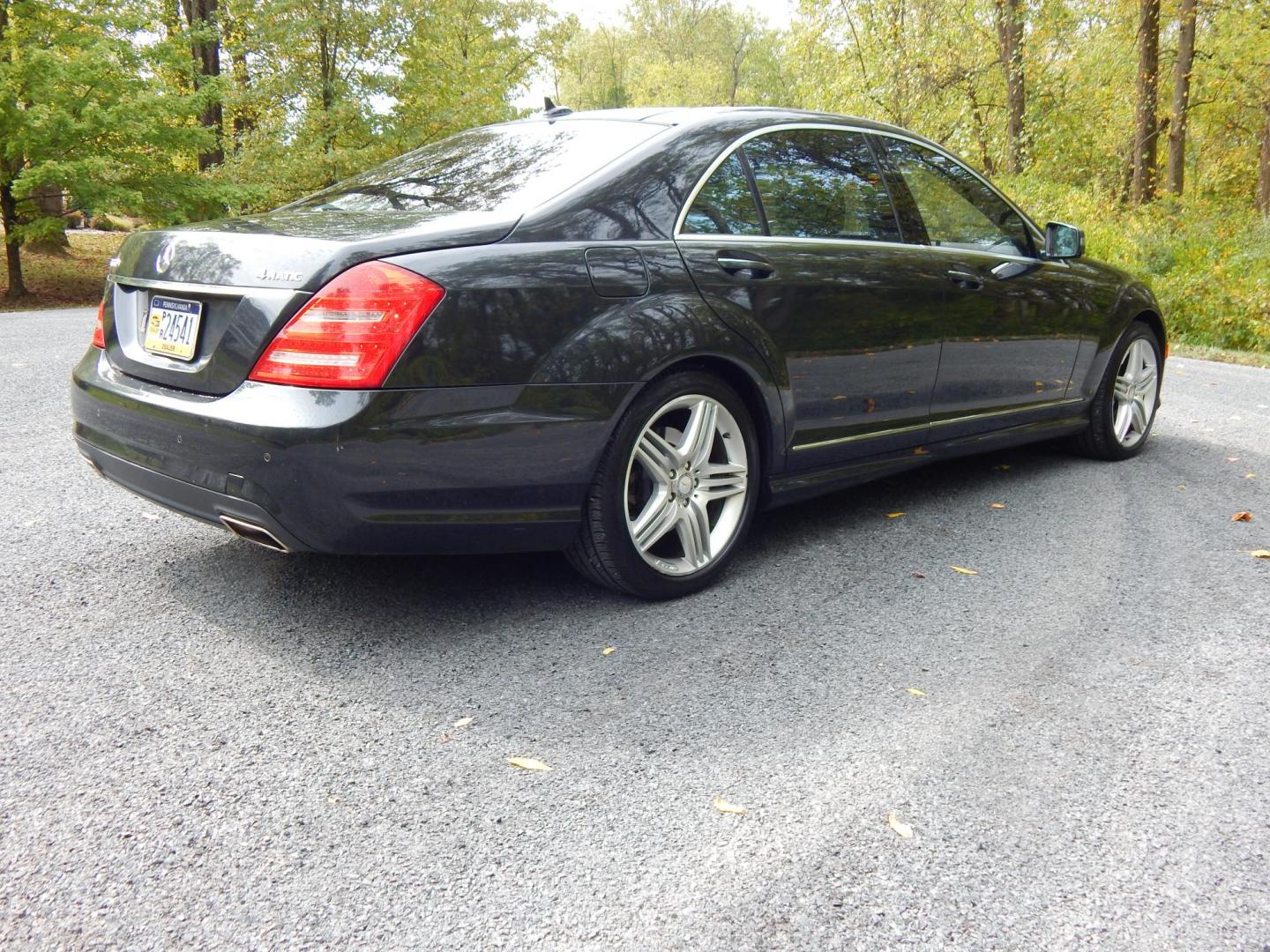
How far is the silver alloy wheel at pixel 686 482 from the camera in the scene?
3623 mm

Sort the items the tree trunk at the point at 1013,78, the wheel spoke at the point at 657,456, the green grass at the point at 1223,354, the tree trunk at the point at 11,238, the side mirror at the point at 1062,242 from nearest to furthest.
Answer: the wheel spoke at the point at 657,456 → the side mirror at the point at 1062,242 → the green grass at the point at 1223,354 → the tree trunk at the point at 11,238 → the tree trunk at the point at 1013,78

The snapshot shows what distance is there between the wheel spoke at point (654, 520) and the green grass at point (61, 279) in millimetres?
13569

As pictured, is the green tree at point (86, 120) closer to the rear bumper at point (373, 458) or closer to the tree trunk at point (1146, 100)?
the rear bumper at point (373, 458)

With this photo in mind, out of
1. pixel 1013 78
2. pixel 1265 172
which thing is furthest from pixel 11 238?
pixel 1265 172

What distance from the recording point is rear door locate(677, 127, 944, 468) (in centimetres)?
380

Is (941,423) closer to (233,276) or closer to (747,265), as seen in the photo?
(747,265)

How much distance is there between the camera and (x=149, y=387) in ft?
10.9

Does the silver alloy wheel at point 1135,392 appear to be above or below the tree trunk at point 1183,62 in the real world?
below

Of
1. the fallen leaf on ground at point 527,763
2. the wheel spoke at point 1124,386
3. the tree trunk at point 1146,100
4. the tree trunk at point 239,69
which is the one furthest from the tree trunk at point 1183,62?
the fallen leaf on ground at point 527,763

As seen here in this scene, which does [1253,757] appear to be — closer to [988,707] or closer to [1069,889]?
[988,707]

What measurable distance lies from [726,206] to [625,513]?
1174 millimetres

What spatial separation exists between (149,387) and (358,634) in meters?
0.98

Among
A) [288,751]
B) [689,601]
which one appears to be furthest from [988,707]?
[288,751]

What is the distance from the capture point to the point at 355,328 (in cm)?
294
